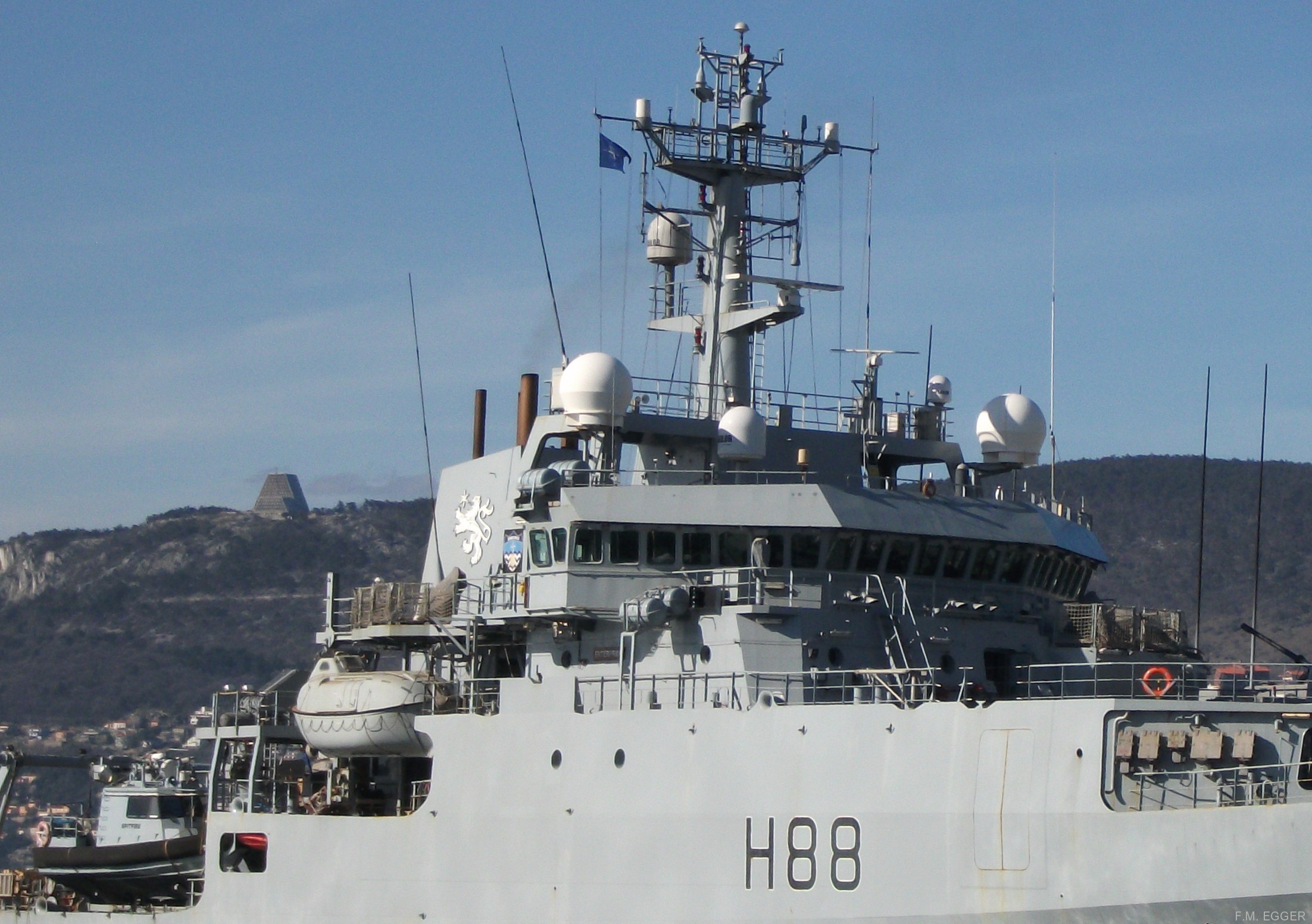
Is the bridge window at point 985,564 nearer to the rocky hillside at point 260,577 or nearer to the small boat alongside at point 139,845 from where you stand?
the small boat alongside at point 139,845

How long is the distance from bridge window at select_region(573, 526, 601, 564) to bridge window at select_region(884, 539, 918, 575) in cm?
372

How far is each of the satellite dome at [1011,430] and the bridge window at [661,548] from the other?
569cm

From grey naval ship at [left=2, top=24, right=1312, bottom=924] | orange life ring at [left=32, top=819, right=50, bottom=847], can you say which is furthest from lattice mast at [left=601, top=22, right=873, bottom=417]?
orange life ring at [left=32, top=819, right=50, bottom=847]

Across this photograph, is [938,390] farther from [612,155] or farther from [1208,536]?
[1208,536]

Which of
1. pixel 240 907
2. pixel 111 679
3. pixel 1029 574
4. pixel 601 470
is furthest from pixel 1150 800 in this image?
pixel 111 679

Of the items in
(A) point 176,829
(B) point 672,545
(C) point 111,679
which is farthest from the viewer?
(C) point 111,679

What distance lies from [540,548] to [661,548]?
66.1 inches

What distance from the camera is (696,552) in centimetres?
2317

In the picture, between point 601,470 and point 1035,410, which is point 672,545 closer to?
point 601,470

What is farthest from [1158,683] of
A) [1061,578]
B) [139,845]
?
[139,845]

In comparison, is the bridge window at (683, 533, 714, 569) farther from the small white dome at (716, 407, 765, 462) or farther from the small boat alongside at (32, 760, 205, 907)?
the small boat alongside at (32, 760, 205, 907)

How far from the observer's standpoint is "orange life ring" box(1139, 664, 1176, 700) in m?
19.8

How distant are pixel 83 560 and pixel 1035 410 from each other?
175 meters

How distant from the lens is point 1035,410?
26.3 metres
